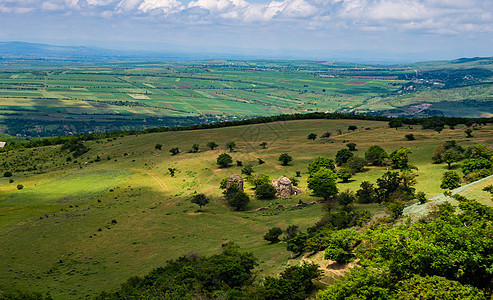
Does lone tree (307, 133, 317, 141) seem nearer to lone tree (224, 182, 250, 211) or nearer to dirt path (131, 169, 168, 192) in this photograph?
dirt path (131, 169, 168, 192)

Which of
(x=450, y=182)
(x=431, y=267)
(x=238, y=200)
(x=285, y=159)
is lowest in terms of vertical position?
(x=238, y=200)

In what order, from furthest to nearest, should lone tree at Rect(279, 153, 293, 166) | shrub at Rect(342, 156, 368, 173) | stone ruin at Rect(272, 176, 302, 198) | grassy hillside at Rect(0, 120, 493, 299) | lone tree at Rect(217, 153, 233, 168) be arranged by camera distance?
lone tree at Rect(217, 153, 233, 168), lone tree at Rect(279, 153, 293, 166), shrub at Rect(342, 156, 368, 173), stone ruin at Rect(272, 176, 302, 198), grassy hillside at Rect(0, 120, 493, 299)

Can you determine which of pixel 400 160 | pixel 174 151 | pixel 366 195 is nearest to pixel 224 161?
pixel 174 151

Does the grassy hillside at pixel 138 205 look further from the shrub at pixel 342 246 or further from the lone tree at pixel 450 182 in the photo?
the shrub at pixel 342 246

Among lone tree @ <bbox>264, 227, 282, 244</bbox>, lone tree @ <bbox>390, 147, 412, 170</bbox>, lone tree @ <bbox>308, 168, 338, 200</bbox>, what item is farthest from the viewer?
lone tree @ <bbox>390, 147, 412, 170</bbox>

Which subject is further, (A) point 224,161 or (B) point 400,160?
(A) point 224,161

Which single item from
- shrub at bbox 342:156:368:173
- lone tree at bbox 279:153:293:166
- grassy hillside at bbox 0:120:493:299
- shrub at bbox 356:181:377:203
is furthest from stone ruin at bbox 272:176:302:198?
lone tree at bbox 279:153:293:166

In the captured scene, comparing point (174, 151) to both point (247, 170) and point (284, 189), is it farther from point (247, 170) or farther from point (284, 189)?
point (284, 189)
